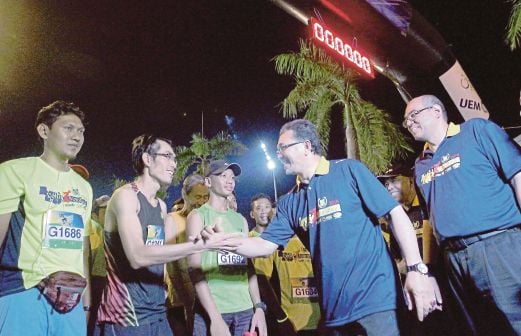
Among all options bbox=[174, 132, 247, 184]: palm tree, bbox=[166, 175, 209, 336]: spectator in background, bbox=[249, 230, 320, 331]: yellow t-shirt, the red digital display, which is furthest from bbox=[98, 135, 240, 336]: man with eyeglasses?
bbox=[174, 132, 247, 184]: palm tree

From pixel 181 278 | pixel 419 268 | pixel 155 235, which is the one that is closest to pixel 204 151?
pixel 181 278

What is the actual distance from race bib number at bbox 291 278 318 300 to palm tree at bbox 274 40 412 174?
11.3 meters

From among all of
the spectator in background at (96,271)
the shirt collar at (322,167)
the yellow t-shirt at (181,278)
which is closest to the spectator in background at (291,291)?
the yellow t-shirt at (181,278)

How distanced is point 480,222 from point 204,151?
22.5 metres

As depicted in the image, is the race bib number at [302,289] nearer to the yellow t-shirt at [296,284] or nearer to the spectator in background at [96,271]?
the yellow t-shirt at [296,284]

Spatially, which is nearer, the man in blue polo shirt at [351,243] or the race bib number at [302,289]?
the man in blue polo shirt at [351,243]

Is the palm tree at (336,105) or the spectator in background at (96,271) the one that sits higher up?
the palm tree at (336,105)

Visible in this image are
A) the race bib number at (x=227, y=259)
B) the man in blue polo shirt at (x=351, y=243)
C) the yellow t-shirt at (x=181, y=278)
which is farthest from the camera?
the yellow t-shirt at (x=181, y=278)

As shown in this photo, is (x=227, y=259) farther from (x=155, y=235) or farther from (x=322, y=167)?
(x=322, y=167)

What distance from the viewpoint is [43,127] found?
154 inches

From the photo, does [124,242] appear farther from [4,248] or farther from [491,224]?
[491,224]

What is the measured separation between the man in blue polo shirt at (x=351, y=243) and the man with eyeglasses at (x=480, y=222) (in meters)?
0.77

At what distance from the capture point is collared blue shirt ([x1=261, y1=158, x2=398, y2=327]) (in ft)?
10.9

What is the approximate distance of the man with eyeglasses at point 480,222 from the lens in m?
3.59
